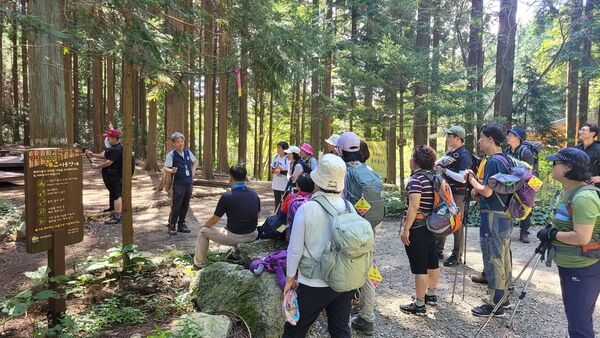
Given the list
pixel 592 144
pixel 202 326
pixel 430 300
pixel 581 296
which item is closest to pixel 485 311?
pixel 430 300

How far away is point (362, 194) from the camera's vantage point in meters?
4.05

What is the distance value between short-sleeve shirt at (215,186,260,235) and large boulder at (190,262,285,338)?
2.91 ft

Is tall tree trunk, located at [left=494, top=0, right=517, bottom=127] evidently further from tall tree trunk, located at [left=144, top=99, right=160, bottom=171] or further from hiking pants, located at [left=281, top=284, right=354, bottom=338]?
tall tree trunk, located at [left=144, top=99, right=160, bottom=171]

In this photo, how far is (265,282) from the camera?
3.94 m

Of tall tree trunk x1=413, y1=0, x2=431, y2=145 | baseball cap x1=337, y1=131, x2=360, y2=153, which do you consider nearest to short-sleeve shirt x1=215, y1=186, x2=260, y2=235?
baseball cap x1=337, y1=131, x2=360, y2=153

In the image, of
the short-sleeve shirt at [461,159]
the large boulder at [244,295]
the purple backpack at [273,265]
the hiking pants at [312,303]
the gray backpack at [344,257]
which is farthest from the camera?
the short-sleeve shirt at [461,159]

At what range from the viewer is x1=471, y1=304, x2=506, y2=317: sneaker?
4488 mm

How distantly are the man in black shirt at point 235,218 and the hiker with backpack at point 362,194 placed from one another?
1.64 m

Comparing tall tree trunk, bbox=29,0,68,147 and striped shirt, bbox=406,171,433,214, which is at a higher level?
tall tree trunk, bbox=29,0,68,147

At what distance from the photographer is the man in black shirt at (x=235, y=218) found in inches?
205

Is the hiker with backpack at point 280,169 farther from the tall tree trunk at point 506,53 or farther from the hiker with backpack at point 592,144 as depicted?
the tall tree trunk at point 506,53

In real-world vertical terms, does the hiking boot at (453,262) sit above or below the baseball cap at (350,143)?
below

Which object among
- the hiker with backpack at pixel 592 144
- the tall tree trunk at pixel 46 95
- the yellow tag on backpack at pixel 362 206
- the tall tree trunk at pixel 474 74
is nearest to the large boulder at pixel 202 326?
the yellow tag on backpack at pixel 362 206

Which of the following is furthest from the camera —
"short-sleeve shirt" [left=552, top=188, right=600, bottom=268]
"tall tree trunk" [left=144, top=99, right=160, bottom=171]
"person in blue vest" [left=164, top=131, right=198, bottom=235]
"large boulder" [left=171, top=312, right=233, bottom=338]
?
"tall tree trunk" [left=144, top=99, right=160, bottom=171]
